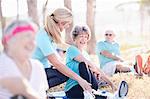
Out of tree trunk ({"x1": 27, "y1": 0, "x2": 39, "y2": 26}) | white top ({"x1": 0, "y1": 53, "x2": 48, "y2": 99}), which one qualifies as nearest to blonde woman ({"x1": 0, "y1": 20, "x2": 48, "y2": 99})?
white top ({"x1": 0, "y1": 53, "x2": 48, "y2": 99})

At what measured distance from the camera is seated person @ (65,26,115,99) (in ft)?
17.4

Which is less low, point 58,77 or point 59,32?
point 59,32

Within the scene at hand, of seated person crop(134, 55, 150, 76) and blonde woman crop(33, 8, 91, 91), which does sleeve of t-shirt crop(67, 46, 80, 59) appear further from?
seated person crop(134, 55, 150, 76)

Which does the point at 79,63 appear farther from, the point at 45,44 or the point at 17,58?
the point at 17,58

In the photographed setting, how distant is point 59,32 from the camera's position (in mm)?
5047

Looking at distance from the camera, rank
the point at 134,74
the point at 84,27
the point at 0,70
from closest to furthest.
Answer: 1. the point at 0,70
2. the point at 84,27
3. the point at 134,74

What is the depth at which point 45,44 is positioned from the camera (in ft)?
15.7

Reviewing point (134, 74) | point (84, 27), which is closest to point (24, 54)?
point (84, 27)

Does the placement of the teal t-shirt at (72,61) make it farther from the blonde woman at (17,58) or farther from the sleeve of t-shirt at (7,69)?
the sleeve of t-shirt at (7,69)

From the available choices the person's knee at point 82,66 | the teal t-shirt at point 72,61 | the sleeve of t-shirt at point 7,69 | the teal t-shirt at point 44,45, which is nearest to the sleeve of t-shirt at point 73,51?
the teal t-shirt at point 72,61

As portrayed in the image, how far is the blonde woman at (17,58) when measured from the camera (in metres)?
2.66

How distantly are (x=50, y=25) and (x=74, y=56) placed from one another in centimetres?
56

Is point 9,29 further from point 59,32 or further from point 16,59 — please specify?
point 59,32

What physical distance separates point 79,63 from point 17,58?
2.50 meters
